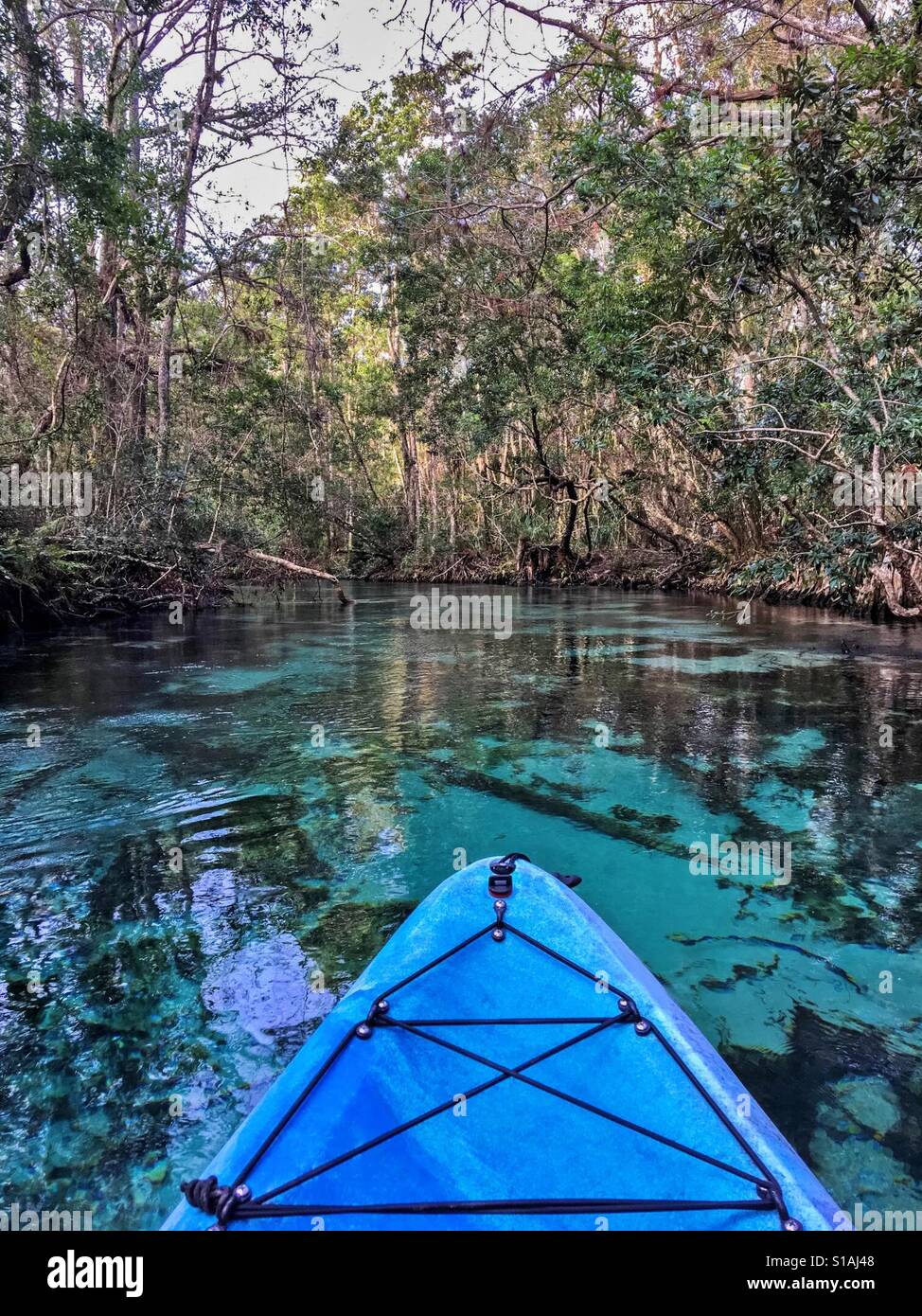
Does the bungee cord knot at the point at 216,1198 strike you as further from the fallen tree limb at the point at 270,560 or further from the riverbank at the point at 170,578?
the fallen tree limb at the point at 270,560

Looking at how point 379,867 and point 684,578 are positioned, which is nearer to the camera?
point 379,867

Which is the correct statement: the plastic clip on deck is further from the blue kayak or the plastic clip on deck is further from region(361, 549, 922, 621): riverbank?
region(361, 549, 922, 621): riverbank

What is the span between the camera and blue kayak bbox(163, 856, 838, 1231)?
1614mm

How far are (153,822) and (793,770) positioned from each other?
4339 millimetres

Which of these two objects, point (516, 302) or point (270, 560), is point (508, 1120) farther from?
point (516, 302)

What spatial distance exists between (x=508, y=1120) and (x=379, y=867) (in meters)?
2.22

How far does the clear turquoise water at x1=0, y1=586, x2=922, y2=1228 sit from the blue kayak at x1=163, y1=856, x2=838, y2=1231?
51cm

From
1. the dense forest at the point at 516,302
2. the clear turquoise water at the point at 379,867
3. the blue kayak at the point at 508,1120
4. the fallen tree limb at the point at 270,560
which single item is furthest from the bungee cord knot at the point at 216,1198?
the fallen tree limb at the point at 270,560

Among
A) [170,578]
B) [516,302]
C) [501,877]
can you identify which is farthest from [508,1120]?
[516,302]

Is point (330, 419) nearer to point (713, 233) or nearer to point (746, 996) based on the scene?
point (713, 233)

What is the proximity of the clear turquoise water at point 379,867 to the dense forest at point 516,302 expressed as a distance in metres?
3.07

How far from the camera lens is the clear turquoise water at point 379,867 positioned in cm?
230

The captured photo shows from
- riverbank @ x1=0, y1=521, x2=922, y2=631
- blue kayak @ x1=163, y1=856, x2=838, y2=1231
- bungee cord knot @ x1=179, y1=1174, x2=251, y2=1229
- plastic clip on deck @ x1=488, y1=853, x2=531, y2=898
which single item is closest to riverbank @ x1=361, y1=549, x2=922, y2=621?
riverbank @ x1=0, y1=521, x2=922, y2=631

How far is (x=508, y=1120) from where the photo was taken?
6.20 feet
